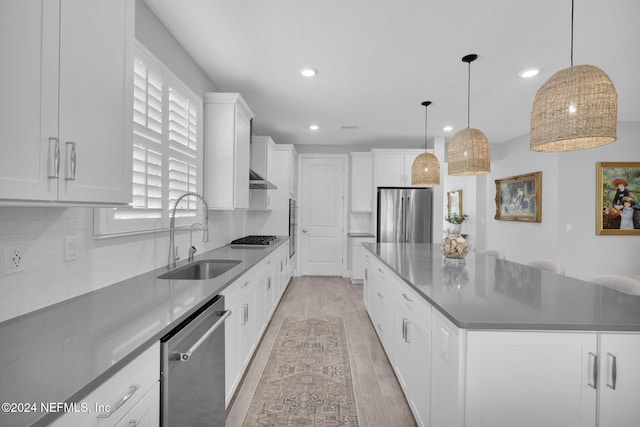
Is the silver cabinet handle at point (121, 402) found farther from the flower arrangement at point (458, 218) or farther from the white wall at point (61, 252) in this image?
the flower arrangement at point (458, 218)

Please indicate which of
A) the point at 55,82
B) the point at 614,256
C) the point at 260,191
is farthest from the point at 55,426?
the point at 614,256

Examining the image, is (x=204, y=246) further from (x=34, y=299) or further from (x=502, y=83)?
(x=502, y=83)

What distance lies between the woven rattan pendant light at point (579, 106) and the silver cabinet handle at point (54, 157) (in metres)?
2.00

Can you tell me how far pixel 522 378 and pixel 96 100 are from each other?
192 centimetres

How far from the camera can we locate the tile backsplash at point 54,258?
3.69 feet

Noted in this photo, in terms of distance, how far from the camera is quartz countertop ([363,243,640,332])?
3.67 ft

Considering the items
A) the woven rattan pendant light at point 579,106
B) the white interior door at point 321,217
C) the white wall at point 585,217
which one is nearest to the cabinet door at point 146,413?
the woven rattan pendant light at point 579,106

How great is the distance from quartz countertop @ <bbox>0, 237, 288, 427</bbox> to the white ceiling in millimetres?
1829

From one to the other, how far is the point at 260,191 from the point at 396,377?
3.35m

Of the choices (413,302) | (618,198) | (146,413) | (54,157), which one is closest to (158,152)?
(54,157)

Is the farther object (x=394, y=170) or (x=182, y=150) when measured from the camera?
(x=394, y=170)

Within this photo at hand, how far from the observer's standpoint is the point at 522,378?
3.70 ft

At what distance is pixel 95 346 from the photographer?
902mm

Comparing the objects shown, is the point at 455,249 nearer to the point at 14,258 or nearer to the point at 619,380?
the point at 619,380
